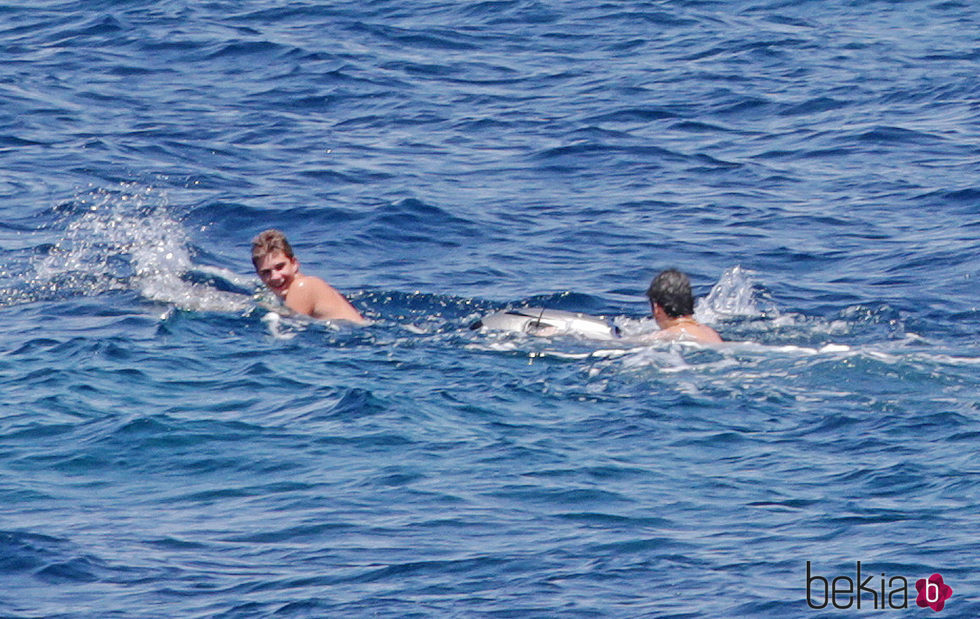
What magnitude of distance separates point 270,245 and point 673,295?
11.1 feet

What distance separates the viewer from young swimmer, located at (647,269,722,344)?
39.3 feet

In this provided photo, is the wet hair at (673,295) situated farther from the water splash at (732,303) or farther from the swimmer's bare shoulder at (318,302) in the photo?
the swimmer's bare shoulder at (318,302)

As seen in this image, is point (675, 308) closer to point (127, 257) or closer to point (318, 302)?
point (318, 302)

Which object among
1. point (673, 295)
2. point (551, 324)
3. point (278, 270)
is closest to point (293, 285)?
point (278, 270)

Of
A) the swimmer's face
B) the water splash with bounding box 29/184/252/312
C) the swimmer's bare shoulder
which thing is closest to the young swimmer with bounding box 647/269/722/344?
the swimmer's bare shoulder

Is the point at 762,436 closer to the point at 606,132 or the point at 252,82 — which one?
the point at 606,132

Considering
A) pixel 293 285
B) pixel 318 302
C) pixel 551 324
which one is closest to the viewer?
pixel 551 324

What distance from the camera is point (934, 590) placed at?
7.66m

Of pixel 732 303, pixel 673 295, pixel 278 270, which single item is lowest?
pixel 732 303

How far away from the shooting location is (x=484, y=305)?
45.2ft

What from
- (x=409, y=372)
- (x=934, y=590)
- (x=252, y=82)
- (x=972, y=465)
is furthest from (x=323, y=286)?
(x=252, y=82)

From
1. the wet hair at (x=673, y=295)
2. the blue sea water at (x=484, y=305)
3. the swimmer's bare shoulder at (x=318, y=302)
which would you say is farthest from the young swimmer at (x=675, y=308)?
the swimmer's bare shoulder at (x=318, y=302)

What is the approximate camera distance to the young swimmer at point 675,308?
12.0 metres

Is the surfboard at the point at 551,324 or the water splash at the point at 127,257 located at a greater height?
the water splash at the point at 127,257
